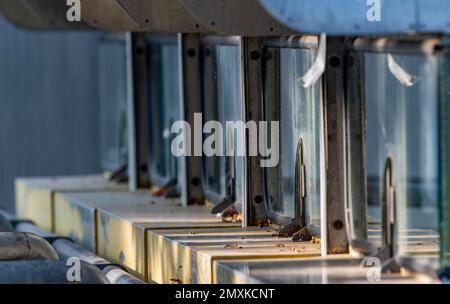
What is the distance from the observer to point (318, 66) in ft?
25.2

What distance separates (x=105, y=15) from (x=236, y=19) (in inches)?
77.8

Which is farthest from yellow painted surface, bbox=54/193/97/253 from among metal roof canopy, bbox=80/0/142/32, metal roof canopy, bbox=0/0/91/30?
metal roof canopy, bbox=0/0/91/30

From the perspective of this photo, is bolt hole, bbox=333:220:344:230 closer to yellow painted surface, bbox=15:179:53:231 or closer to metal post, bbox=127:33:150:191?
metal post, bbox=127:33:150:191

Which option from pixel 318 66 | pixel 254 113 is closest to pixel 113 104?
pixel 254 113

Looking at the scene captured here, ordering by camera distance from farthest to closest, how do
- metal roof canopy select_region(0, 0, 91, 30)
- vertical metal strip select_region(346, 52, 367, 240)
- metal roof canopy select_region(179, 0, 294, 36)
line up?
metal roof canopy select_region(0, 0, 91, 30)
metal roof canopy select_region(179, 0, 294, 36)
vertical metal strip select_region(346, 52, 367, 240)

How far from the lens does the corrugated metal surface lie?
17188 millimetres

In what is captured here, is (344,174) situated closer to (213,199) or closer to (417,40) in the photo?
(417,40)

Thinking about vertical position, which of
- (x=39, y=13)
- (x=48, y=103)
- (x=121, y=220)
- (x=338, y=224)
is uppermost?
(x=39, y=13)

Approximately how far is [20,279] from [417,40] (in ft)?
7.64

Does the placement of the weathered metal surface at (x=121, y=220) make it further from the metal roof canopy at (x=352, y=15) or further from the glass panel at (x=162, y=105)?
the metal roof canopy at (x=352, y=15)

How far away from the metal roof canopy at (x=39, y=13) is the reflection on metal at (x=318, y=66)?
4.95 m

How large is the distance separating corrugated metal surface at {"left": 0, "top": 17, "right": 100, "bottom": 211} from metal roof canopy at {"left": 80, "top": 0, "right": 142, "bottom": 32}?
7221mm

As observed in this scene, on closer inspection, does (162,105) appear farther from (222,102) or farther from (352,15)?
(352,15)
